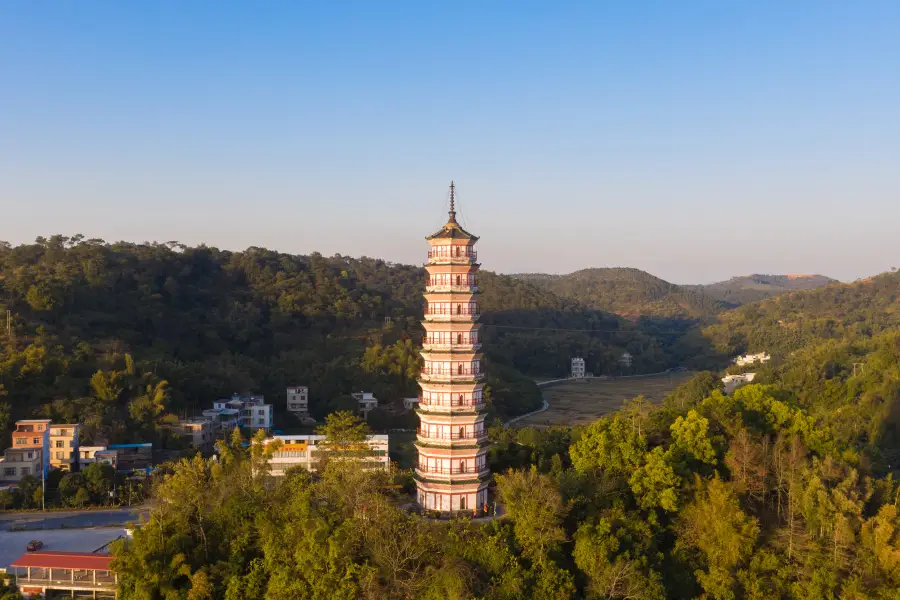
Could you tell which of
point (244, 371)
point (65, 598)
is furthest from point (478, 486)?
point (244, 371)

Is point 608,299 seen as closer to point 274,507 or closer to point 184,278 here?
point 184,278

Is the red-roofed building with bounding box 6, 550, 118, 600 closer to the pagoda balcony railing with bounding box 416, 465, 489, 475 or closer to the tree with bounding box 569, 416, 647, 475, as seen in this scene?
the pagoda balcony railing with bounding box 416, 465, 489, 475

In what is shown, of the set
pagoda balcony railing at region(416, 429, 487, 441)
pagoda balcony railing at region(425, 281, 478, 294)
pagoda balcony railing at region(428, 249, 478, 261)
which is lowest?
pagoda balcony railing at region(416, 429, 487, 441)

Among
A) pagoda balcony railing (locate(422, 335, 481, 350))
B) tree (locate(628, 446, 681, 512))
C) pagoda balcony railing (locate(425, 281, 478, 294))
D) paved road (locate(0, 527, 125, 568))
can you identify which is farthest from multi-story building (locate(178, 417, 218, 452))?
tree (locate(628, 446, 681, 512))

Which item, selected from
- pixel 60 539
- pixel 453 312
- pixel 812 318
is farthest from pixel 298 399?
pixel 812 318

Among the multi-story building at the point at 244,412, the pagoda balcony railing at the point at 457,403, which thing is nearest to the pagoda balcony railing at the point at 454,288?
the pagoda balcony railing at the point at 457,403

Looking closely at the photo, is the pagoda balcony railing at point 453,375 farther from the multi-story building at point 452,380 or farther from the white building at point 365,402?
the white building at point 365,402

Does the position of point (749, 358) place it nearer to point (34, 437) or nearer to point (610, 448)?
point (610, 448)
